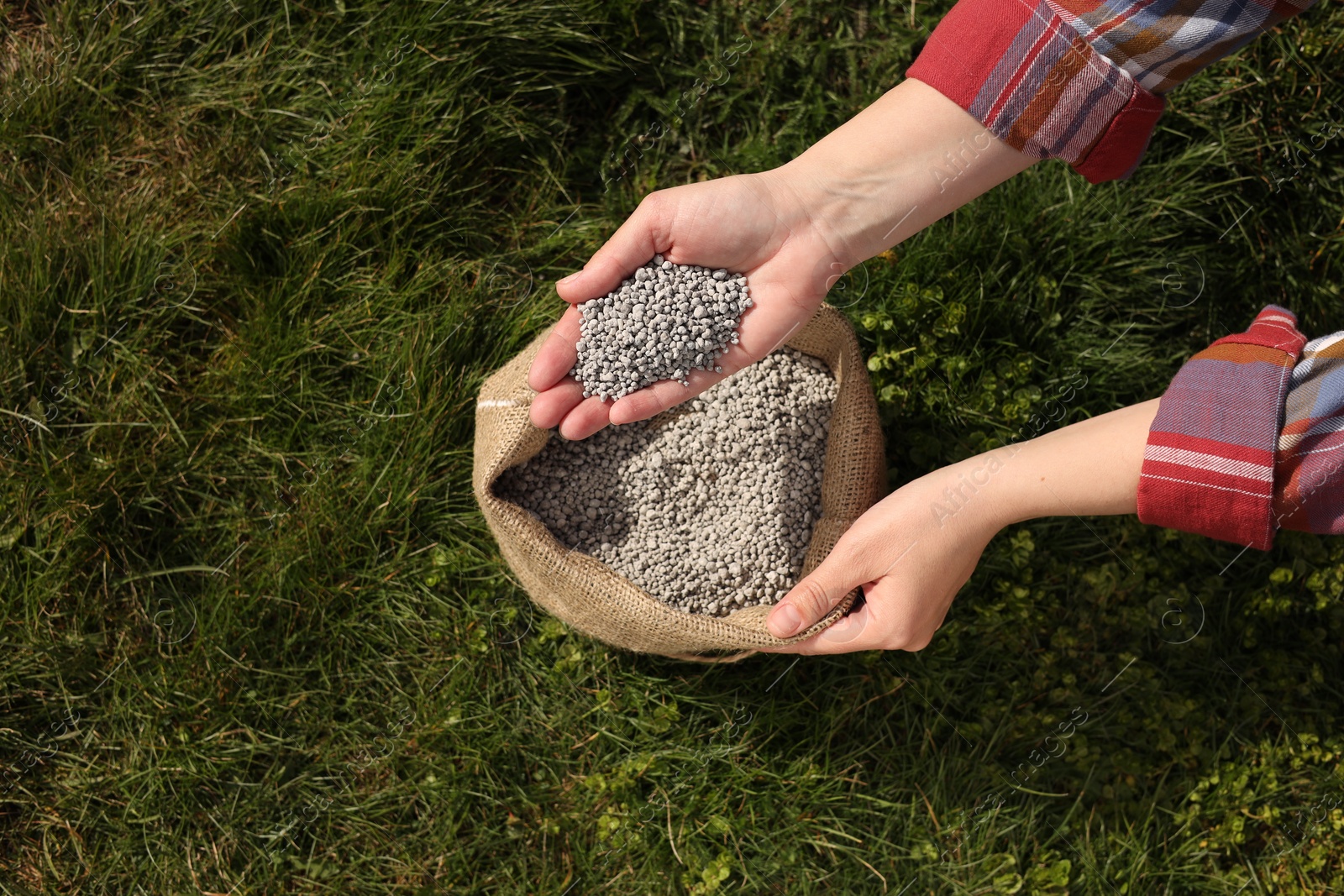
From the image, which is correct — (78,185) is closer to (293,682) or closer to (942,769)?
(293,682)

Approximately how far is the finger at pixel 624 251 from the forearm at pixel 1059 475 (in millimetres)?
747

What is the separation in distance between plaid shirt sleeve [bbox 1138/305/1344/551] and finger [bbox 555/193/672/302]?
993mm

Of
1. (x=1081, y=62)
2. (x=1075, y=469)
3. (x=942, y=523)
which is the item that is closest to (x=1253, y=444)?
(x=1075, y=469)

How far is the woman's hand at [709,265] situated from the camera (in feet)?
6.07

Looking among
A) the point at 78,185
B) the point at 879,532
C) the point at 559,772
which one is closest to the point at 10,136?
the point at 78,185

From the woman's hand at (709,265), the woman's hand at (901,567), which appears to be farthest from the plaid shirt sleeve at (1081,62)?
the woman's hand at (901,567)

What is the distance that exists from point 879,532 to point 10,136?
2355mm

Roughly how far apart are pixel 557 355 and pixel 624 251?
9.9 inches

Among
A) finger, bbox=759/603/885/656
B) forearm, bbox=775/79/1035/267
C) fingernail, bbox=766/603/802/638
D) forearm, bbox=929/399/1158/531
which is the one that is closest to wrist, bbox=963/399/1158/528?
forearm, bbox=929/399/1158/531

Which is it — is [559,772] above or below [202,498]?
below

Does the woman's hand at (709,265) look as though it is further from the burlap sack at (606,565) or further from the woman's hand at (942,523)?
the woman's hand at (942,523)

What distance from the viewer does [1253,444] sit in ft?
4.88

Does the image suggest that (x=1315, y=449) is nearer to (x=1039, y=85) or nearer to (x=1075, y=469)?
(x=1075, y=469)

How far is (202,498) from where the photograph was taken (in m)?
2.30
